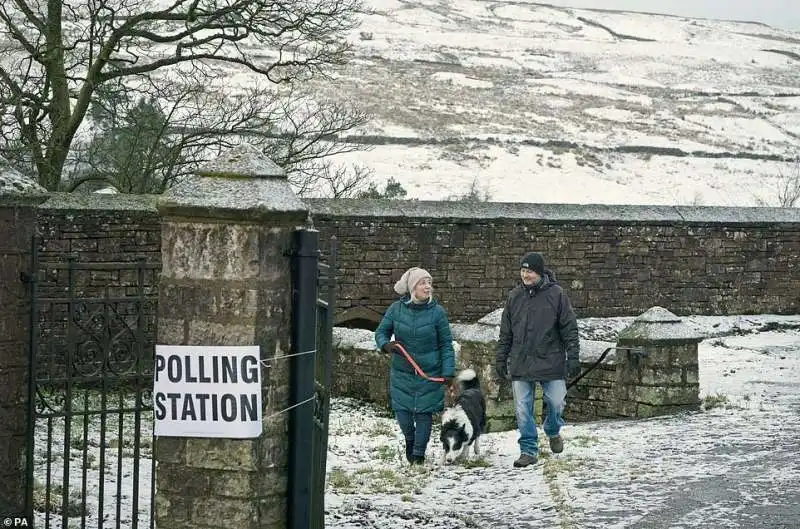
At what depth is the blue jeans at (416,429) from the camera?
367 inches

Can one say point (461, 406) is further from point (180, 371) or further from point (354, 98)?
point (354, 98)

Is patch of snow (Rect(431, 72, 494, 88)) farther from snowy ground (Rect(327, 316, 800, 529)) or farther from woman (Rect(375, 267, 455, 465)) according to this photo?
woman (Rect(375, 267, 455, 465))

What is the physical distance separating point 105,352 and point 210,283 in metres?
0.75

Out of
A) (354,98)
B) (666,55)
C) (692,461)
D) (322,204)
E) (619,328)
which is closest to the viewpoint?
(692,461)

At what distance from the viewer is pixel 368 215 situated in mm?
15141

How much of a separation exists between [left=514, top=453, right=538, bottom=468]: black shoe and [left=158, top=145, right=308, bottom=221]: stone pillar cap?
151 inches

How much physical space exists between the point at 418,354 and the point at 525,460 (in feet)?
3.76

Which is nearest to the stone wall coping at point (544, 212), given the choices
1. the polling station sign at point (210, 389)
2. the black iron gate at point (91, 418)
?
the black iron gate at point (91, 418)

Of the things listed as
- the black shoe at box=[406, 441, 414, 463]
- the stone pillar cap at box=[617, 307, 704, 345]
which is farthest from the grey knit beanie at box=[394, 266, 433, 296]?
the stone pillar cap at box=[617, 307, 704, 345]

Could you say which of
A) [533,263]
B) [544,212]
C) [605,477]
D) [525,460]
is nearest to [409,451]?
[525,460]

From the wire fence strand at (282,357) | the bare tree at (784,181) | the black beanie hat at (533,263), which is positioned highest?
the bare tree at (784,181)

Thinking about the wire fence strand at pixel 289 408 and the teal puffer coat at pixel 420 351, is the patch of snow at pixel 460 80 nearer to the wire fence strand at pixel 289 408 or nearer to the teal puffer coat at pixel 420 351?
the teal puffer coat at pixel 420 351

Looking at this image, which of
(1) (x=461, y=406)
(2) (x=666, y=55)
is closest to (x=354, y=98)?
(2) (x=666, y=55)

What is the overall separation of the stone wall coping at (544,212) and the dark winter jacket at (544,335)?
19.1 feet
